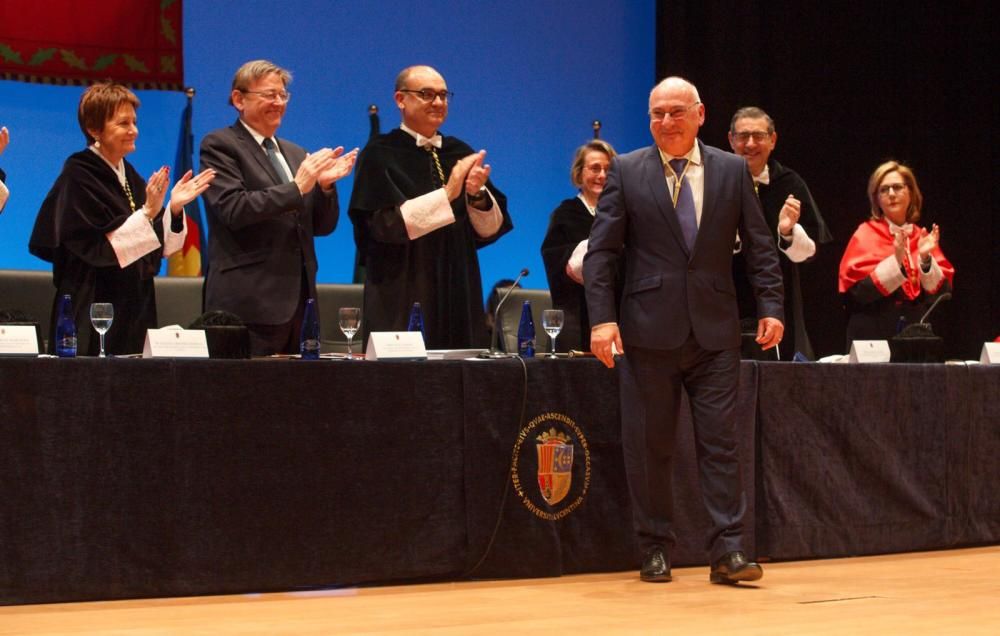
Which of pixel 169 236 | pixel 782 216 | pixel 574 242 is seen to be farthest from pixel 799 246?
pixel 169 236

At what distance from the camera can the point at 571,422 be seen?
152 inches

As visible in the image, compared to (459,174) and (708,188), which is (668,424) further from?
(459,174)

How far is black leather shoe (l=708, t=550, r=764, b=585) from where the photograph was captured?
3.52m

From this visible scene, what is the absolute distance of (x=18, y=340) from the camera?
321 cm

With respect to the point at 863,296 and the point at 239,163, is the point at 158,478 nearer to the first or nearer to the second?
the point at 239,163

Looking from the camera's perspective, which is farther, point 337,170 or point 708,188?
point 337,170

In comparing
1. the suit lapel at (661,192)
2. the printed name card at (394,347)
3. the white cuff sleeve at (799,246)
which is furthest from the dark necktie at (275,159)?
the white cuff sleeve at (799,246)

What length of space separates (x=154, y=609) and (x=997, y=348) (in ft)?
10.5

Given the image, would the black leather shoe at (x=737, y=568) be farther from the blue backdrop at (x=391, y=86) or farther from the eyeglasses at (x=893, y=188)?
the blue backdrop at (x=391, y=86)

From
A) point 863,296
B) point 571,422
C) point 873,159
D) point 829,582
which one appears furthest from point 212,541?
point 873,159

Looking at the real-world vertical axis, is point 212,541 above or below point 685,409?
below

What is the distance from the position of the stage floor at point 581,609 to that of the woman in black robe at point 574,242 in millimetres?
1220

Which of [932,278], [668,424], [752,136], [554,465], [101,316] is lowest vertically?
[554,465]

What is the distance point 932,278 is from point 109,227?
123 inches
